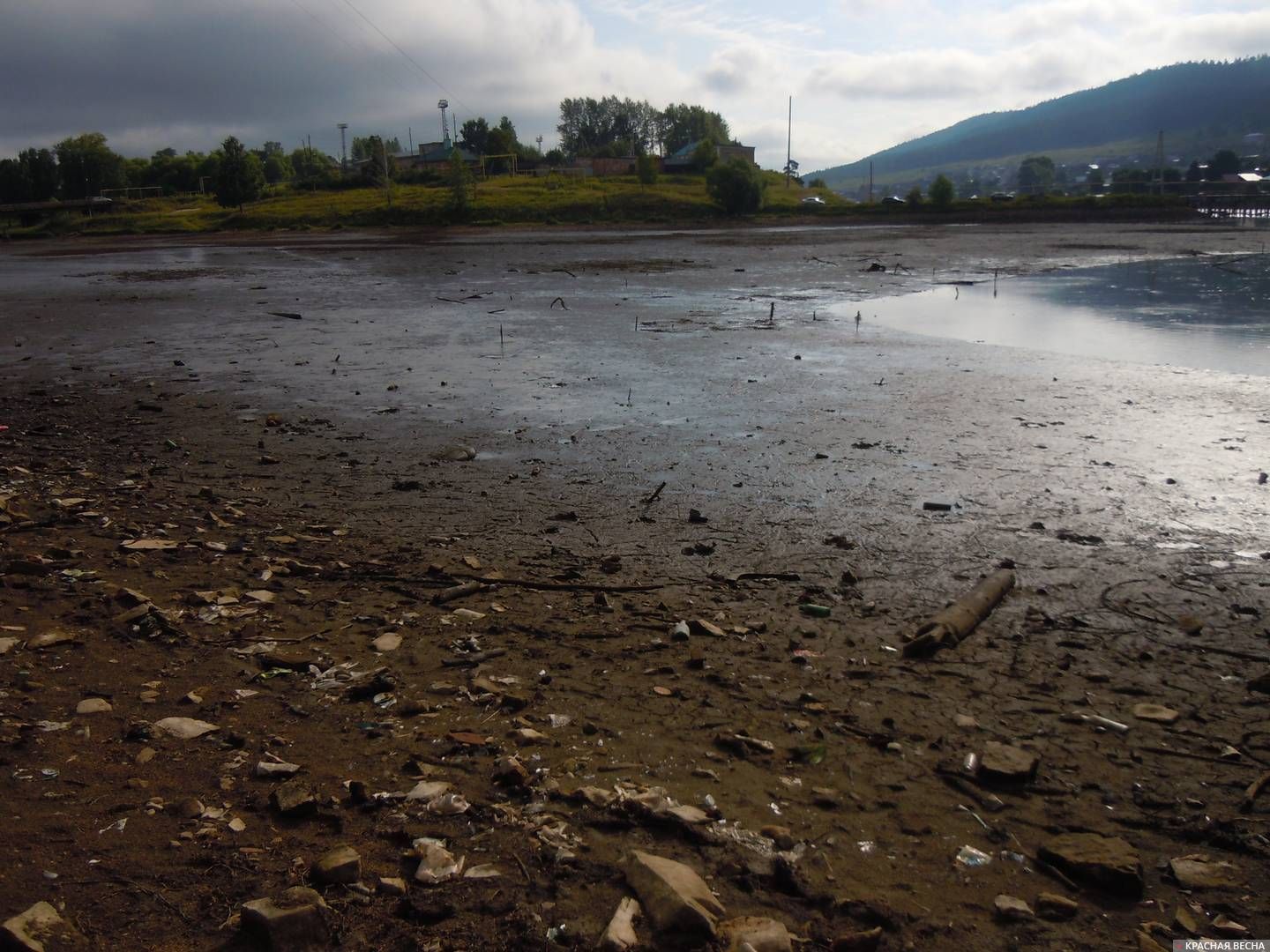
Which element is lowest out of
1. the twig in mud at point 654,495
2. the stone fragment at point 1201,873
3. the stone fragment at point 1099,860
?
the stone fragment at point 1201,873

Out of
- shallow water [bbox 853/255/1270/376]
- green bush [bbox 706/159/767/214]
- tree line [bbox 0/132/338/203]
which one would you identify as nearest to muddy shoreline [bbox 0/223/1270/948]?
shallow water [bbox 853/255/1270/376]

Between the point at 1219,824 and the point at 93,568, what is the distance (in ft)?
18.4

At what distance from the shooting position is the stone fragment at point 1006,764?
3.28 m

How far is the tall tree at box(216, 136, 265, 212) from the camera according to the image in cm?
7700

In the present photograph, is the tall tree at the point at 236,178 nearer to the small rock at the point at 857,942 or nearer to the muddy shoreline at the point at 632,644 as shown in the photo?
the muddy shoreline at the point at 632,644

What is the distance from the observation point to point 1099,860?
9.30 ft

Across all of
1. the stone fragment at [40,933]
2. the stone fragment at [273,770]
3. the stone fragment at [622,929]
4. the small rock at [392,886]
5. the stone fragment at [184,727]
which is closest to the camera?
the stone fragment at [40,933]

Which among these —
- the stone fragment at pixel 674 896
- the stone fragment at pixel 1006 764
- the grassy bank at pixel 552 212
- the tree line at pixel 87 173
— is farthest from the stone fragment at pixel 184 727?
the tree line at pixel 87 173

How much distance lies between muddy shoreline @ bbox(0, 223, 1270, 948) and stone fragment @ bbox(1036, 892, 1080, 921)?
59 mm

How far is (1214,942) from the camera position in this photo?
2607 mm

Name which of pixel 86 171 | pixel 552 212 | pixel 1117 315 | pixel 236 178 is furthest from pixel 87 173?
pixel 1117 315

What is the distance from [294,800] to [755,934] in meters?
1.61

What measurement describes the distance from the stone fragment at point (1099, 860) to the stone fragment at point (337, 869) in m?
2.23

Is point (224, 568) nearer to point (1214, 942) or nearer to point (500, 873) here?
point (500, 873)
